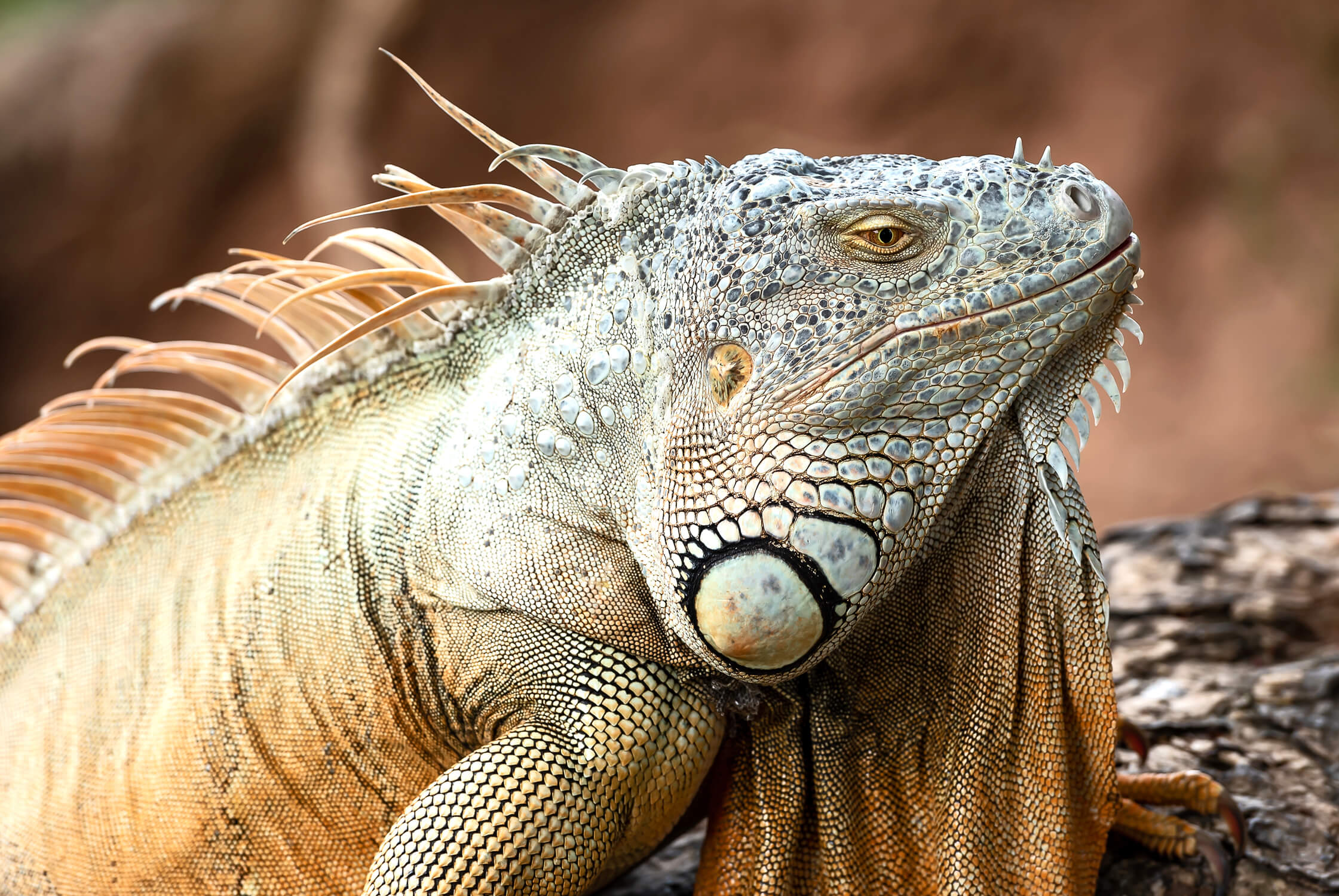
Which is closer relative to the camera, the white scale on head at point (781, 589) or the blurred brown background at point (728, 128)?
the white scale on head at point (781, 589)

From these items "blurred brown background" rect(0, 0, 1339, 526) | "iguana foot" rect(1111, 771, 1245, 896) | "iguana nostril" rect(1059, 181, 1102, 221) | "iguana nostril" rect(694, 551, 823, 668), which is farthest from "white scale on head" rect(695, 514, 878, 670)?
"blurred brown background" rect(0, 0, 1339, 526)

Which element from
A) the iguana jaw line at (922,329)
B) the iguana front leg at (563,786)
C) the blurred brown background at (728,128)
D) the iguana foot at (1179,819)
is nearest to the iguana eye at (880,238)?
the iguana jaw line at (922,329)

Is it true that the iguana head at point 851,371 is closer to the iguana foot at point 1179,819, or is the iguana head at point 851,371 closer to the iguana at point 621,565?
the iguana at point 621,565

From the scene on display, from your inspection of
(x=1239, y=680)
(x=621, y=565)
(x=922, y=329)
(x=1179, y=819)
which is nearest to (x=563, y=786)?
(x=621, y=565)

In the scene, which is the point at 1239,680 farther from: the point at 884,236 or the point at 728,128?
the point at 728,128

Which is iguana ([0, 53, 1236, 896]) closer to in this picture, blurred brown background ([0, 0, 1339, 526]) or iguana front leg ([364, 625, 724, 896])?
iguana front leg ([364, 625, 724, 896])

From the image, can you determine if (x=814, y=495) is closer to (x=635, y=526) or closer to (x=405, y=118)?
(x=635, y=526)
